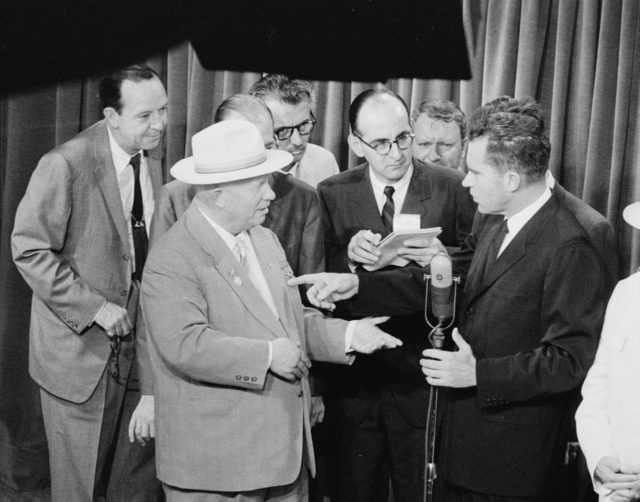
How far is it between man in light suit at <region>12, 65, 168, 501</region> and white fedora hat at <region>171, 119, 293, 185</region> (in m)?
0.67

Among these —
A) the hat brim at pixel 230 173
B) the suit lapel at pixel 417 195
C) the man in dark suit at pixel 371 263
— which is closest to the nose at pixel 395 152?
the man in dark suit at pixel 371 263

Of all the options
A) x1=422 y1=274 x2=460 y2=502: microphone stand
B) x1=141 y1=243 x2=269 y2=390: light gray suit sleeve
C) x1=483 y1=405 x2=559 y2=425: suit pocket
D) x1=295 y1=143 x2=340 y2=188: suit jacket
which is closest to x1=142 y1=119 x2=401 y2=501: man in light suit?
x1=141 y1=243 x2=269 y2=390: light gray suit sleeve

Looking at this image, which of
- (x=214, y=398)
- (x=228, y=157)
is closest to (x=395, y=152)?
(x=228, y=157)

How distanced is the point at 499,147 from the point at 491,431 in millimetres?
838

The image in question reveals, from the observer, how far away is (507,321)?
2686 mm

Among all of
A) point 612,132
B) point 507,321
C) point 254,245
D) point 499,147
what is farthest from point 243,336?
point 612,132

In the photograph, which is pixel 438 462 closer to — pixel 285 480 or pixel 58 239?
pixel 285 480

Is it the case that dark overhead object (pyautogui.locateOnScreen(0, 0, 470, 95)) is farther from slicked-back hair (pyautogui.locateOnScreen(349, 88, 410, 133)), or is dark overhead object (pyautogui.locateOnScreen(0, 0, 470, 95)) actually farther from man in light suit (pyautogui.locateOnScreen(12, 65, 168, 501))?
man in light suit (pyautogui.locateOnScreen(12, 65, 168, 501))

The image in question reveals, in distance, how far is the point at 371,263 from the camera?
3.24 metres

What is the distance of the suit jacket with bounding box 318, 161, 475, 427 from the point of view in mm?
3295

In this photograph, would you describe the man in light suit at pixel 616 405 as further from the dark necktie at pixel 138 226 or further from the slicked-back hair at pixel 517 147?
the dark necktie at pixel 138 226

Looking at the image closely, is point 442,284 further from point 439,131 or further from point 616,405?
point 439,131

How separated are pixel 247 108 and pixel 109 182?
0.57 m

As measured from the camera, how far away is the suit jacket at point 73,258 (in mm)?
3211
